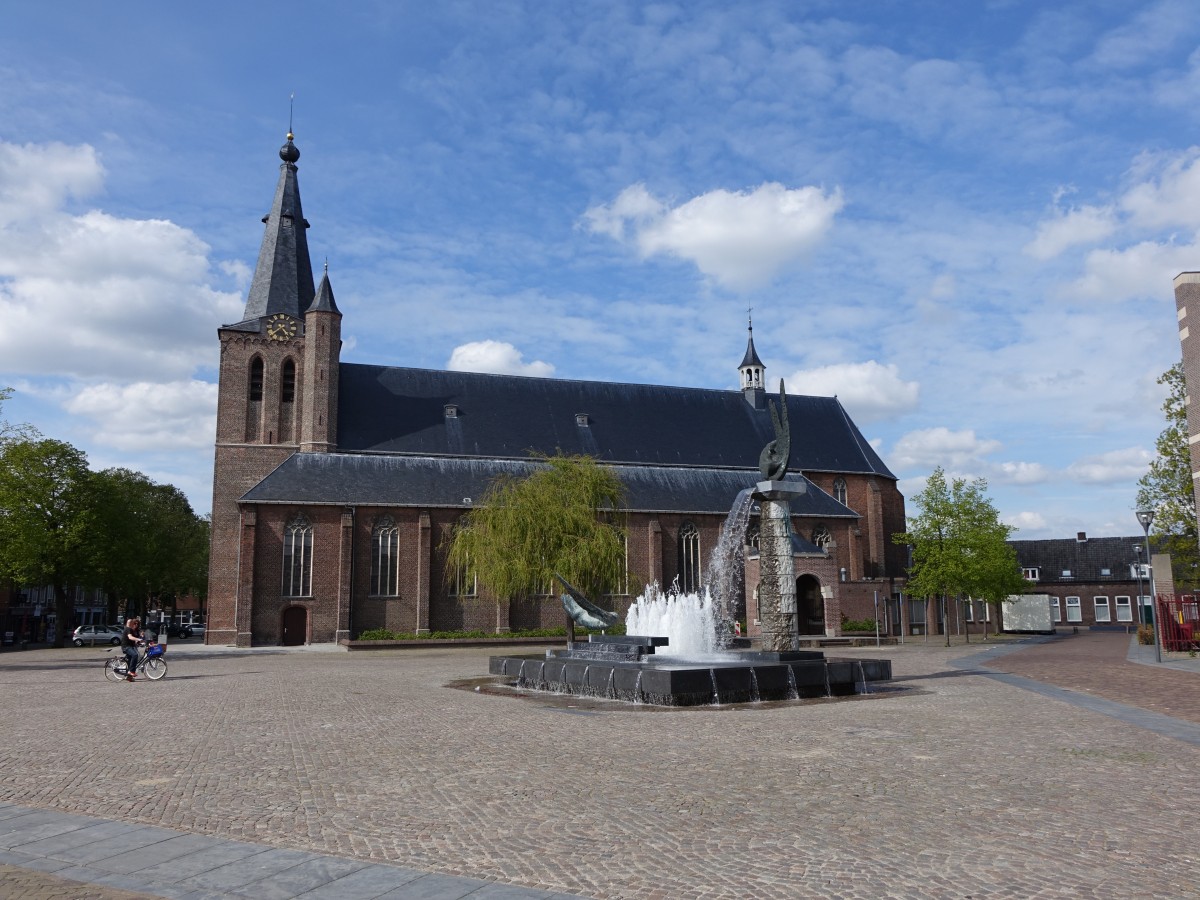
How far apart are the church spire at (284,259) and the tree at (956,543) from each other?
33.9 meters

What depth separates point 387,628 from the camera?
43406 mm

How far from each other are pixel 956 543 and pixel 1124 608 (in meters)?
40.3

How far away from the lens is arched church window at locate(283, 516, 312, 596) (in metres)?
42.6

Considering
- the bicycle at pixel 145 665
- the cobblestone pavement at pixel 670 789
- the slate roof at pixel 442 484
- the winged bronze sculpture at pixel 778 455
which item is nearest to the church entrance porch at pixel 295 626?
the slate roof at pixel 442 484

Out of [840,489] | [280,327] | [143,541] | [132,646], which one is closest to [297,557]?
[280,327]

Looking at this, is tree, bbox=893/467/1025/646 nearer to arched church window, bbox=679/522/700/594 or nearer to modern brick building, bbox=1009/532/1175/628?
arched church window, bbox=679/522/700/594

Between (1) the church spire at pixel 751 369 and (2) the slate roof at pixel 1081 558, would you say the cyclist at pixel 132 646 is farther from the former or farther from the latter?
(2) the slate roof at pixel 1081 558

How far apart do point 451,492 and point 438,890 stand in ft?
135

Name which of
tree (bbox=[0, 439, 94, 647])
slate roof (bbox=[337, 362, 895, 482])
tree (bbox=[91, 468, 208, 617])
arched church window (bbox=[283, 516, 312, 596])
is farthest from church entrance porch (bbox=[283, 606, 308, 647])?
tree (bbox=[91, 468, 208, 617])

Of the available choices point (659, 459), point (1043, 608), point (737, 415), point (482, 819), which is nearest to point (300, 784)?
point (482, 819)

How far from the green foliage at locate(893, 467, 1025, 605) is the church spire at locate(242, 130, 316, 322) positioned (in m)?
33.9

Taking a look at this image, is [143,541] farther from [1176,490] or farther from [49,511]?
[1176,490]

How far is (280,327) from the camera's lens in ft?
152

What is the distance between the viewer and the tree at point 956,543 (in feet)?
138
